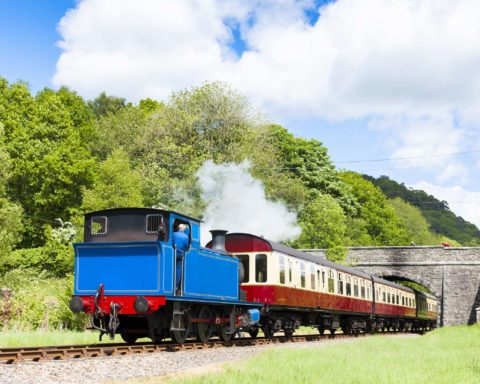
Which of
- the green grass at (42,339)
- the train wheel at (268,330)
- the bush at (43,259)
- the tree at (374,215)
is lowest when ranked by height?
the green grass at (42,339)

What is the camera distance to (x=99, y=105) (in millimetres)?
81000

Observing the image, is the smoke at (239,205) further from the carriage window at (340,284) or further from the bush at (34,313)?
the bush at (34,313)

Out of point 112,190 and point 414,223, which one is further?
point 414,223

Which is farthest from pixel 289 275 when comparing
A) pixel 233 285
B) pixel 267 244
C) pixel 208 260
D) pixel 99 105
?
pixel 99 105

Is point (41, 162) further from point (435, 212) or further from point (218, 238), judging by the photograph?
point (435, 212)

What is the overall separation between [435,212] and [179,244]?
15636 cm

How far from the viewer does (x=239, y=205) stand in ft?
130

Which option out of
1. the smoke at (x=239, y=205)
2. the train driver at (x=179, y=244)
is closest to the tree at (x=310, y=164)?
the smoke at (x=239, y=205)

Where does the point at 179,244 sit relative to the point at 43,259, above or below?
below

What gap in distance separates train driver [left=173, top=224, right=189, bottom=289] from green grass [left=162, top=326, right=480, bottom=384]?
278 centimetres

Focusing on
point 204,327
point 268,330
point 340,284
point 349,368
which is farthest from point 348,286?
point 349,368

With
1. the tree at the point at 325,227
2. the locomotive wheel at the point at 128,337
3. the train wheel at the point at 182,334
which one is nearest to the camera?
the train wheel at the point at 182,334

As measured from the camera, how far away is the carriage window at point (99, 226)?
1582 cm

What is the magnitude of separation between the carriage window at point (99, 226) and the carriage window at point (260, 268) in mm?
6297
